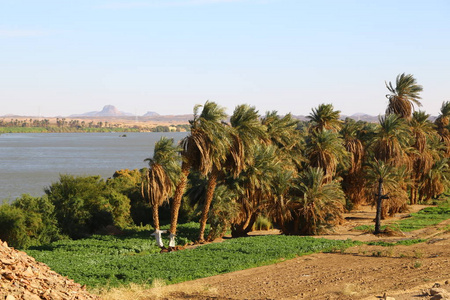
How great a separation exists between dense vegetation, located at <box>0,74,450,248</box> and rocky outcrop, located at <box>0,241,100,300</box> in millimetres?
16390

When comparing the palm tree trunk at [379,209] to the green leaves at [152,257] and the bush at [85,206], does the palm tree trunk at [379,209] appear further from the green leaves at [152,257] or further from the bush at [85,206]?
the bush at [85,206]

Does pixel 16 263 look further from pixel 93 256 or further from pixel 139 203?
pixel 139 203

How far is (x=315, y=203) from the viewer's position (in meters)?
36.3

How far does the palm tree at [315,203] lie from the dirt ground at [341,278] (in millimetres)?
6798

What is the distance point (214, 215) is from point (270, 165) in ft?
16.9

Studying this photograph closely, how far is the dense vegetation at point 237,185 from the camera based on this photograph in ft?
107

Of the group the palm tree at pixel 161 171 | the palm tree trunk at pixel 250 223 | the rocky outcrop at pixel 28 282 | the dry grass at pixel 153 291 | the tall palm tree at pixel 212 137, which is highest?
the tall palm tree at pixel 212 137

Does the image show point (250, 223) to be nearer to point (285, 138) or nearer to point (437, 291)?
point (285, 138)

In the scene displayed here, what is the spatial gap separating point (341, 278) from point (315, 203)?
14971 millimetres

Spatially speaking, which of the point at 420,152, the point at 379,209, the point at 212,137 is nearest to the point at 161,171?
the point at 212,137

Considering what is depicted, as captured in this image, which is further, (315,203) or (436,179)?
(436,179)

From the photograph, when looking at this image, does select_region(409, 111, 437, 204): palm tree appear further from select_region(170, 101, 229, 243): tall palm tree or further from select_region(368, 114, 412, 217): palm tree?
select_region(170, 101, 229, 243): tall palm tree

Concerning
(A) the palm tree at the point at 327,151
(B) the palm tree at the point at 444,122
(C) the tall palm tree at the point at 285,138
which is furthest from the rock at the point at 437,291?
(B) the palm tree at the point at 444,122

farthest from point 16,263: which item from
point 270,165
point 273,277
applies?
point 270,165
